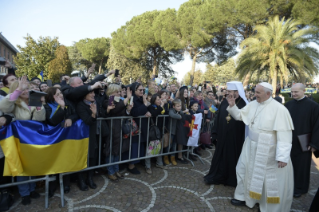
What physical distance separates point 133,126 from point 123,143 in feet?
1.32

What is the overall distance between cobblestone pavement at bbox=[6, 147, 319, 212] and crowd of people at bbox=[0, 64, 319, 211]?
156mm

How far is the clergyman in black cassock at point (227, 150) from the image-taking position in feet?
12.7

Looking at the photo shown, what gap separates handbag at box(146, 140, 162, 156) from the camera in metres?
4.39

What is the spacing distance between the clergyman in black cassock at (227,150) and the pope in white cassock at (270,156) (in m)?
0.72

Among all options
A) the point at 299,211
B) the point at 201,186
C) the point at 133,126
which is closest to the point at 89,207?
the point at 133,126

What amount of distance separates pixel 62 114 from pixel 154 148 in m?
2.16

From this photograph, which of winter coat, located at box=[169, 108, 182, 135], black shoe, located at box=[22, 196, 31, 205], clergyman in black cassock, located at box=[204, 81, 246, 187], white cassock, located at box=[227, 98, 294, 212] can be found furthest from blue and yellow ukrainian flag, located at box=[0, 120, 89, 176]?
white cassock, located at box=[227, 98, 294, 212]

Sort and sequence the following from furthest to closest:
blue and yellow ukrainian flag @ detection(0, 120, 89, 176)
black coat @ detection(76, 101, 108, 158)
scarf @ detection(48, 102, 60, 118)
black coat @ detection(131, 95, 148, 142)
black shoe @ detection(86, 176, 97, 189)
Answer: black coat @ detection(131, 95, 148, 142) → black shoe @ detection(86, 176, 97, 189) → black coat @ detection(76, 101, 108, 158) → scarf @ detection(48, 102, 60, 118) → blue and yellow ukrainian flag @ detection(0, 120, 89, 176)

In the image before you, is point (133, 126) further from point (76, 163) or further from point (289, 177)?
point (289, 177)

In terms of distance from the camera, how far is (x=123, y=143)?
13.1ft

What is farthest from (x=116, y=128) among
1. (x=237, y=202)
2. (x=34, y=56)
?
(x=34, y=56)

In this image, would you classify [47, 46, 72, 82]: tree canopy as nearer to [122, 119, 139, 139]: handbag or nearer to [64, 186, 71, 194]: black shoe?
[122, 119, 139, 139]: handbag

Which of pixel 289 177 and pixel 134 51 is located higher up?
pixel 134 51

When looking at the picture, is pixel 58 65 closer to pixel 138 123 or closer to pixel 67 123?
pixel 138 123
